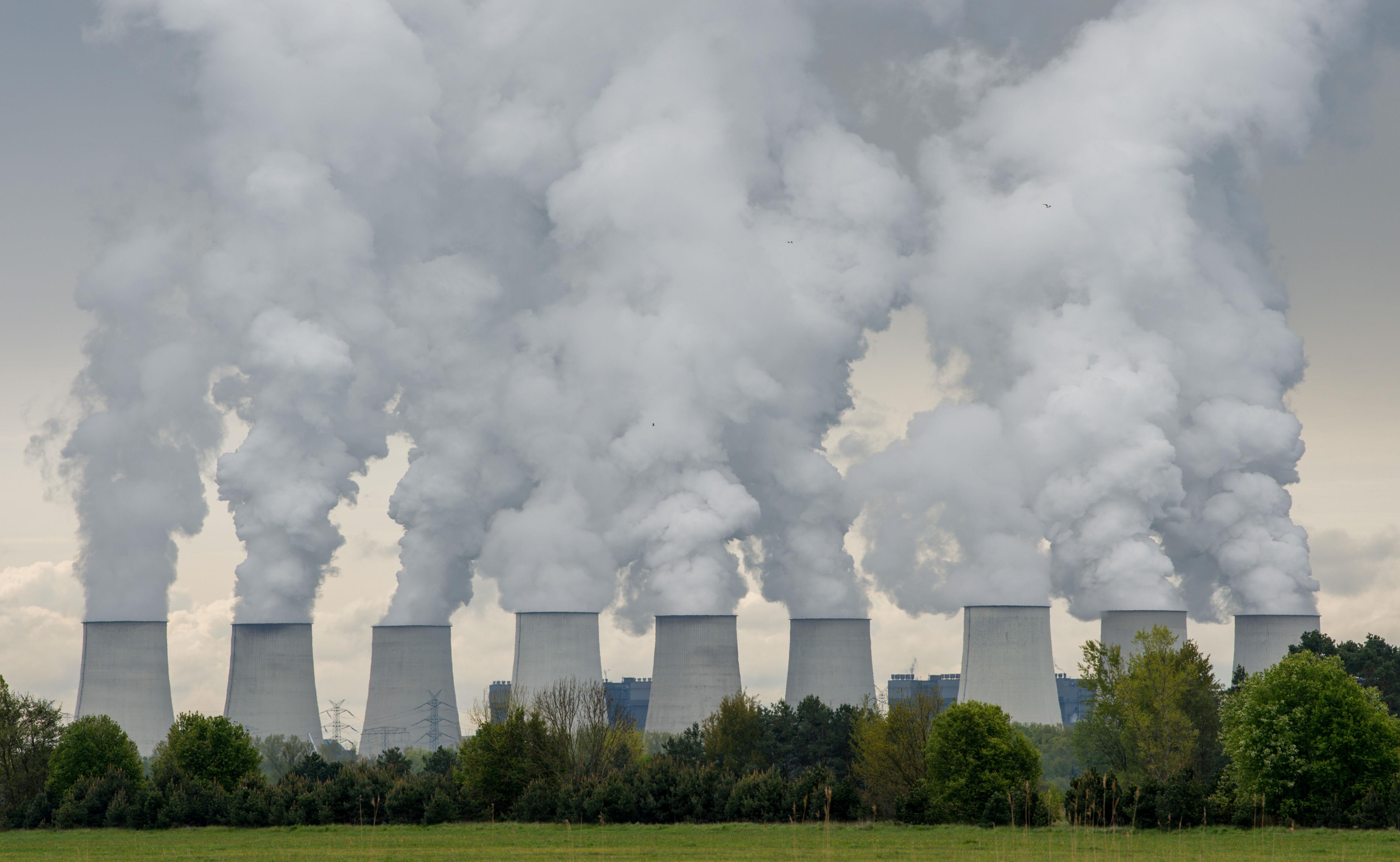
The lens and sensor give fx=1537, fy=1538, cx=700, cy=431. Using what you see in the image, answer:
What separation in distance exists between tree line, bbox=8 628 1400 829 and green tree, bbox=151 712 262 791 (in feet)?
0.16

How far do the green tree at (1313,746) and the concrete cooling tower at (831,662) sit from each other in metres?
25.3

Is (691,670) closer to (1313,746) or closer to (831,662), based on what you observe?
(831,662)

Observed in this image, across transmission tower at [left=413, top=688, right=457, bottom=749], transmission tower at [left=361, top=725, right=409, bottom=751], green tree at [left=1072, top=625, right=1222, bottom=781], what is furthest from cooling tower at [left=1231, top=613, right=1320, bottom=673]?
transmission tower at [left=361, top=725, right=409, bottom=751]

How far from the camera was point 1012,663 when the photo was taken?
49.7 meters

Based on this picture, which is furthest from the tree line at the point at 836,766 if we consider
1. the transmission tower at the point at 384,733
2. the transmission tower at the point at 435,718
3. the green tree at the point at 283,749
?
the transmission tower at the point at 435,718

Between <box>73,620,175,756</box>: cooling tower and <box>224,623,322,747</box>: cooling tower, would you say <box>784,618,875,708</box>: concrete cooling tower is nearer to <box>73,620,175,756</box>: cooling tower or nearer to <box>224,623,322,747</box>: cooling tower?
<box>224,623,322,747</box>: cooling tower

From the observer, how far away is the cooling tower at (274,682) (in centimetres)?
4906

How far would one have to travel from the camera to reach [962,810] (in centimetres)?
2758

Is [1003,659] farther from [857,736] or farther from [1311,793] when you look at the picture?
[1311,793]

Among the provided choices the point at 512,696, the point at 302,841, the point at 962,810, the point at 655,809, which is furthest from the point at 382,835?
the point at 512,696

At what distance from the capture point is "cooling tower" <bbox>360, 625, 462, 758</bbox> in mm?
51656

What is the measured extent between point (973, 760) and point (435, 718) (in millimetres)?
28184

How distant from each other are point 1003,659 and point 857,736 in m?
13.6

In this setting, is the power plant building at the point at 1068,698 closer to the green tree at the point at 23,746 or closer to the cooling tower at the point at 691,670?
→ the cooling tower at the point at 691,670
